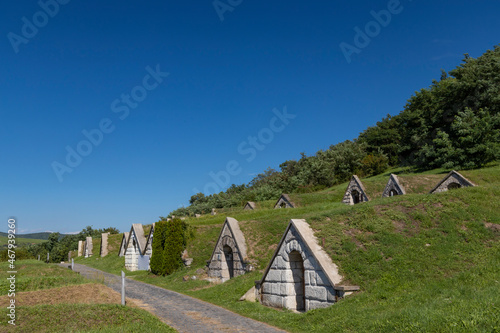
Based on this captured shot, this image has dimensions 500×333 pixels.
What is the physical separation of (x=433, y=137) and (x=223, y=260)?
46.1 m

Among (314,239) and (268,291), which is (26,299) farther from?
(314,239)

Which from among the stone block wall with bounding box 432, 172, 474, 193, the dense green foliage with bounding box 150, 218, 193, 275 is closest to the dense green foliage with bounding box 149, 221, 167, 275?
the dense green foliage with bounding box 150, 218, 193, 275

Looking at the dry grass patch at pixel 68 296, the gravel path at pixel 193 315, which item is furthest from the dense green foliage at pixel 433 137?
the dry grass patch at pixel 68 296

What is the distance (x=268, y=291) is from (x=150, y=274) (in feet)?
59.4

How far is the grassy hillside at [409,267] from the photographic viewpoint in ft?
28.3

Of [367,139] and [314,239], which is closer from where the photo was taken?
[314,239]

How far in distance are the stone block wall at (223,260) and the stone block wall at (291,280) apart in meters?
5.21

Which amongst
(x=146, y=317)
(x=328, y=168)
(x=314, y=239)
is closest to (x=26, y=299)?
(x=146, y=317)

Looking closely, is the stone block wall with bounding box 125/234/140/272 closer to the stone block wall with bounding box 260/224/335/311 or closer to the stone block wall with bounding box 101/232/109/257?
the stone block wall with bounding box 101/232/109/257

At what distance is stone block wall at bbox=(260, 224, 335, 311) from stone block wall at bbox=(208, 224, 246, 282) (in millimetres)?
5209

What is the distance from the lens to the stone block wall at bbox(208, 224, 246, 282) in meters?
20.9

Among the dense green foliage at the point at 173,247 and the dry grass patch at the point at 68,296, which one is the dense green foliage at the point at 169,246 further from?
the dry grass patch at the point at 68,296

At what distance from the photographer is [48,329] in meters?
9.88

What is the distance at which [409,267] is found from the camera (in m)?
12.2
